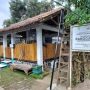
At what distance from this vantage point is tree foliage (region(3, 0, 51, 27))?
27.4 m

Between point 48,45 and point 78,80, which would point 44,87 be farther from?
point 48,45

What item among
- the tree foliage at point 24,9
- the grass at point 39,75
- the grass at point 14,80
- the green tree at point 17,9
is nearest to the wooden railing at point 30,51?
the grass at point 14,80

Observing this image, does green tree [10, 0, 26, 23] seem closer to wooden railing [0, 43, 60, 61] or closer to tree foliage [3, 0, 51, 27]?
tree foliage [3, 0, 51, 27]

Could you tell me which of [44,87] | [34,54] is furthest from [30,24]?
[44,87]

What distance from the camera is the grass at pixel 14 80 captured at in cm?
841

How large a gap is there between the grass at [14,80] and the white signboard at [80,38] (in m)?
3.33

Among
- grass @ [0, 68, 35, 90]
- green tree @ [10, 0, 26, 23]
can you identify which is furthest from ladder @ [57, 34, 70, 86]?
green tree @ [10, 0, 26, 23]

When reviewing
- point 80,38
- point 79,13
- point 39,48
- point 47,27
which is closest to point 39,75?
point 39,48

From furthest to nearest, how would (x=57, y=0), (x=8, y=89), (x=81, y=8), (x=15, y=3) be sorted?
(x=15, y=3)
(x=8, y=89)
(x=57, y=0)
(x=81, y=8)

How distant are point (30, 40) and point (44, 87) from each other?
19.3ft

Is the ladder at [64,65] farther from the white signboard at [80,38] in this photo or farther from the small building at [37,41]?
the small building at [37,41]

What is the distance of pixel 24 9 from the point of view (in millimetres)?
28391

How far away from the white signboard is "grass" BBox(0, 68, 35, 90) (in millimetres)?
3327

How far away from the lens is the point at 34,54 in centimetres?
1093
